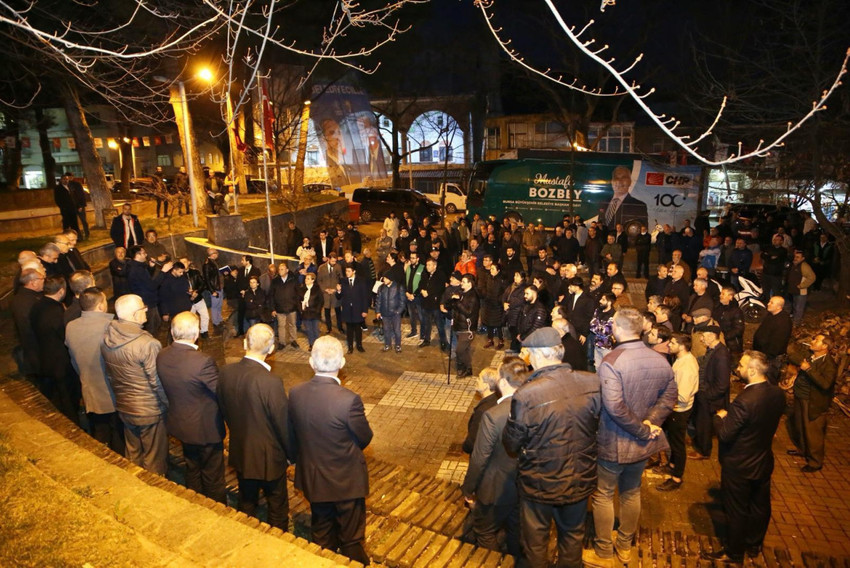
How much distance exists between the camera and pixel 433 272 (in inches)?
409

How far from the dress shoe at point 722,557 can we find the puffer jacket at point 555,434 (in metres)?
1.69

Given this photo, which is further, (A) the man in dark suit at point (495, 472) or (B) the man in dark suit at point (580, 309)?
(B) the man in dark suit at point (580, 309)

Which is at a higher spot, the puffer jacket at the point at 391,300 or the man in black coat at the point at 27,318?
the man in black coat at the point at 27,318

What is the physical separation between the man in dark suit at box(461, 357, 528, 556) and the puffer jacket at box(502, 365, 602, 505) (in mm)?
239

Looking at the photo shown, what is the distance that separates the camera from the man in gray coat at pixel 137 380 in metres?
4.59

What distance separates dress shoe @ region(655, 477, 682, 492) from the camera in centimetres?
588

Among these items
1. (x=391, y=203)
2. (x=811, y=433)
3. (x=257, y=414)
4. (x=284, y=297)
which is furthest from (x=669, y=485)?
(x=391, y=203)

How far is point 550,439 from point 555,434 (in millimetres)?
45

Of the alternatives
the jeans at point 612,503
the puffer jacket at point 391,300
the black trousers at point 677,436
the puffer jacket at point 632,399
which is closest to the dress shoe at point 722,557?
the jeans at point 612,503

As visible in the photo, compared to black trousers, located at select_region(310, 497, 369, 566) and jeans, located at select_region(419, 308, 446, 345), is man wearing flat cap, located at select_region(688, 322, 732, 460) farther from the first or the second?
jeans, located at select_region(419, 308, 446, 345)

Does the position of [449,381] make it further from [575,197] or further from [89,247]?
[575,197]

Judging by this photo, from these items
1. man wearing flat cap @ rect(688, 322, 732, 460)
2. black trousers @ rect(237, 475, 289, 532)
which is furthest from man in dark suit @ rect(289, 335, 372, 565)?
man wearing flat cap @ rect(688, 322, 732, 460)

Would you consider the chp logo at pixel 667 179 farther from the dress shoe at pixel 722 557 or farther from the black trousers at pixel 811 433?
the dress shoe at pixel 722 557

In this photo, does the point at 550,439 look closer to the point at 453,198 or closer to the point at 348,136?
the point at 453,198
